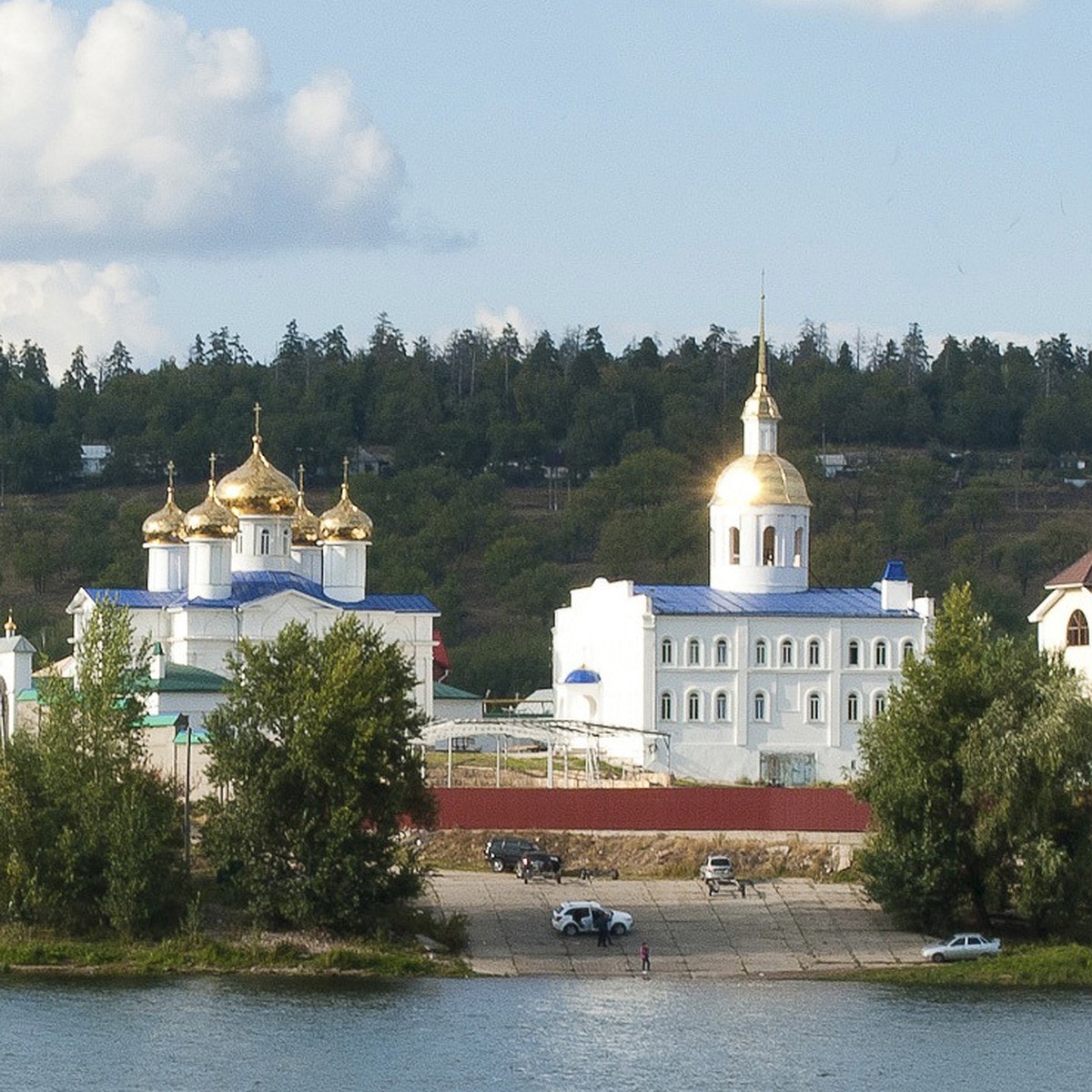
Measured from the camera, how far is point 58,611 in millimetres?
96125

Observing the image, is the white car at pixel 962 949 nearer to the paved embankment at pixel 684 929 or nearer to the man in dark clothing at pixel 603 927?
the paved embankment at pixel 684 929

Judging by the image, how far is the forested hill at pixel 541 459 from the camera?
101 m

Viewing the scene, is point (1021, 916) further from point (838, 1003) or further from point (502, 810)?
point (502, 810)

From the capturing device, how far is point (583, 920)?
40500 mm

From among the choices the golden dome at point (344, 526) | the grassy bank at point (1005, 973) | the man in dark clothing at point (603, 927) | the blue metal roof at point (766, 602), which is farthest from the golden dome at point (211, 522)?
the grassy bank at point (1005, 973)

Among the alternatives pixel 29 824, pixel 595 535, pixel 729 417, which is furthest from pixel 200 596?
pixel 729 417

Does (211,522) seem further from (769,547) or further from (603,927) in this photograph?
(603,927)

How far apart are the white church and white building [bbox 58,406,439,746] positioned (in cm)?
2

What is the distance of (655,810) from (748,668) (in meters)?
13.8

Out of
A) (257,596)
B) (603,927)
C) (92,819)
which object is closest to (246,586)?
(257,596)

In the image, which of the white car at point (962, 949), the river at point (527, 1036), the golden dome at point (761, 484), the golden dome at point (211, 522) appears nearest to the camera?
the river at point (527, 1036)

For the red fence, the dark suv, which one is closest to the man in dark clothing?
the dark suv

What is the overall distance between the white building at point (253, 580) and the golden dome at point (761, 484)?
7491 millimetres

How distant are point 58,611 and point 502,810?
5257cm
